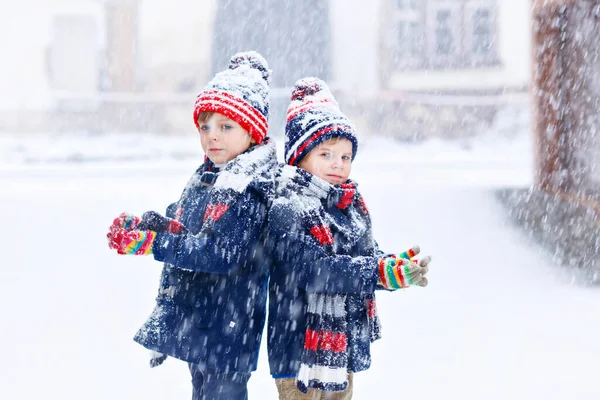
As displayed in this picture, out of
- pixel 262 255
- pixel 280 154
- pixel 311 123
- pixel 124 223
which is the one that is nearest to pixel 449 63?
pixel 280 154

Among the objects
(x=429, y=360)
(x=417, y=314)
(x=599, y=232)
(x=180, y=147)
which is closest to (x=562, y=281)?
(x=599, y=232)

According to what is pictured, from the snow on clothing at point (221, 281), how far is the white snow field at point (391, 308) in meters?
1.41

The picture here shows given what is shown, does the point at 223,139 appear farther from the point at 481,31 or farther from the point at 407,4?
the point at 481,31

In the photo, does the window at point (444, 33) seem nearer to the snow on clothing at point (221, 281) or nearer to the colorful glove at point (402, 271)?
the snow on clothing at point (221, 281)

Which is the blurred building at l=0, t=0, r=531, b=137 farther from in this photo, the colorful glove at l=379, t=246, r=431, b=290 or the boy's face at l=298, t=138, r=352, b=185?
the colorful glove at l=379, t=246, r=431, b=290

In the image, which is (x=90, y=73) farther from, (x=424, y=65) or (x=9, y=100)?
(x=424, y=65)

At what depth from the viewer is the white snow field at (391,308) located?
139 inches

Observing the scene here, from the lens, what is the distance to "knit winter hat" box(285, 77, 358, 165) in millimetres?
2121

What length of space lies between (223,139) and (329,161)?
0.36m

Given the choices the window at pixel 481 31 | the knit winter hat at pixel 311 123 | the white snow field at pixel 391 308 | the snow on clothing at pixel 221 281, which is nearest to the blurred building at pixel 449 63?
the window at pixel 481 31

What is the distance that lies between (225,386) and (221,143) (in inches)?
31.6

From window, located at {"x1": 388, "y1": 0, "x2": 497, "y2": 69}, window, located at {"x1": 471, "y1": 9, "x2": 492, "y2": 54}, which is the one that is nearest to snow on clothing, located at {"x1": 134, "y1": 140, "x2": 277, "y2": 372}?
window, located at {"x1": 388, "y1": 0, "x2": 497, "y2": 69}

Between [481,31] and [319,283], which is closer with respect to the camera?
[319,283]

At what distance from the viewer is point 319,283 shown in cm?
198
